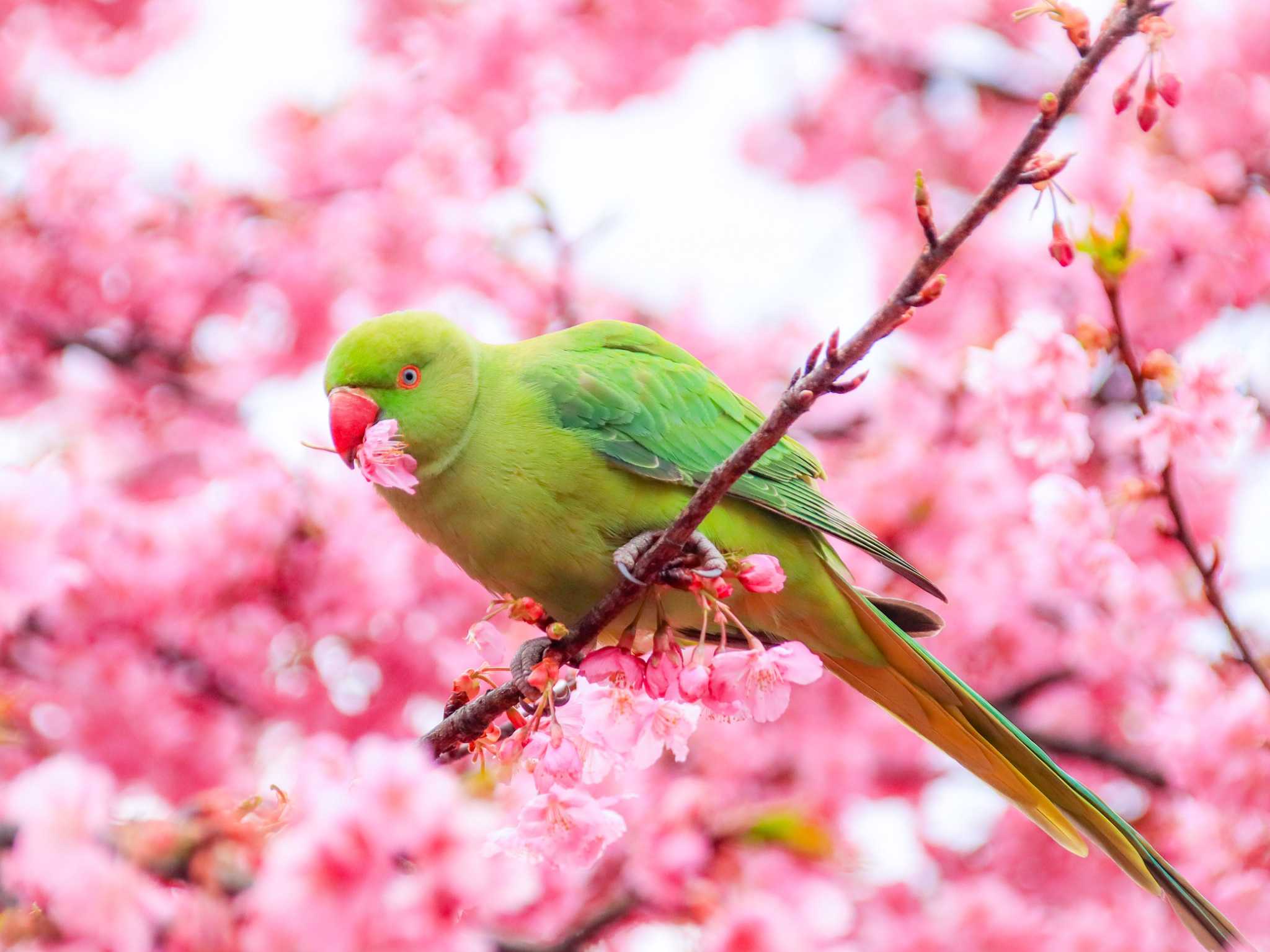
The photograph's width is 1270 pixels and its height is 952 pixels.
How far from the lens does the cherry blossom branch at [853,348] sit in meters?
1.38

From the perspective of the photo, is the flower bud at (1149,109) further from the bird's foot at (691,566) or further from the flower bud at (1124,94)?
the bird's foot at (691,566)

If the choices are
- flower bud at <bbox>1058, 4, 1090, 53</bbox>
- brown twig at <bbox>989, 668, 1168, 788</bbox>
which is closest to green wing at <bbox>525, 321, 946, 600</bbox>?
flower bud at <bbox>1058, 4, 1090, 53</bbox>

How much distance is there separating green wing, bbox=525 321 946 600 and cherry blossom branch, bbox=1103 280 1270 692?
1.51ft

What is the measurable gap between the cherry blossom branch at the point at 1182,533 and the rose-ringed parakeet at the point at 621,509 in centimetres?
39

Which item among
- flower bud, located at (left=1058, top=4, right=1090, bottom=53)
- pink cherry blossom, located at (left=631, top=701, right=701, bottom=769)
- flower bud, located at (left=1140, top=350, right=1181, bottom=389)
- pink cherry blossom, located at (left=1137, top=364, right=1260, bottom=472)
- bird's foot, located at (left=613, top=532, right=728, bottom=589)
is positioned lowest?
pink cherry blossom, located at (left=631, top=701, right=701, bottom=769)

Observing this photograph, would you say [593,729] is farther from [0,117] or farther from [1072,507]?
[0,117]

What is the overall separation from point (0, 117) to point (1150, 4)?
5.18 meters

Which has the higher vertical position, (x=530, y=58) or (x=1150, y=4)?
(x=1150, y=4)

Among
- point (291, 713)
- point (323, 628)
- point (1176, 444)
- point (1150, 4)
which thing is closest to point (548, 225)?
point (323, 628)

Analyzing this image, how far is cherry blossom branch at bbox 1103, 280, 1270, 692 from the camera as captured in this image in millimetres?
2148

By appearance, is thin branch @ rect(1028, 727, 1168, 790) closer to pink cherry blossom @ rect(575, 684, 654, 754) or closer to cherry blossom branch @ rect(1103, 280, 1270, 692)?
cherry blossom branch @ rect(1103, 280, 1270, 692)

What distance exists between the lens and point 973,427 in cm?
441

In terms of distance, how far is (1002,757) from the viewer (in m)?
2.38

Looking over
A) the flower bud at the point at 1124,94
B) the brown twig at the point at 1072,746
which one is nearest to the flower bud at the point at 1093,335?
the flower bud at the point at 1124,94
